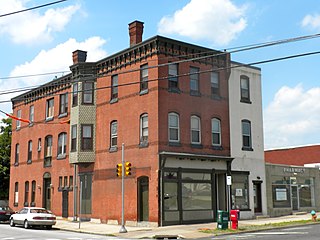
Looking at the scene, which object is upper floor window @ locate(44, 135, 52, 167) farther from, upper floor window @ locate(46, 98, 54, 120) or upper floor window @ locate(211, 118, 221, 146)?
upper floor window @ locate(211, 118, 221, 146)

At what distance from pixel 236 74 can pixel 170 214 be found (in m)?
11.4

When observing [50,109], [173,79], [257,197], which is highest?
[173,79]

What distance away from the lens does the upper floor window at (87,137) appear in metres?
34.2

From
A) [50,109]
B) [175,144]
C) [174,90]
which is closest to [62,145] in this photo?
[50,109]

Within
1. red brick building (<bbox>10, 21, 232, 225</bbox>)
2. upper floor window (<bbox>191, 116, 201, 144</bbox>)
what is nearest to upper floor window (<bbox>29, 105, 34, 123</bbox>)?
red brick building (<bbox>10, 21, 232, 225</bbox>)

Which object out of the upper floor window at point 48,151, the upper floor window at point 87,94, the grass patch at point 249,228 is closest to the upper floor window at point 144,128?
the upper floor window at point 87,94

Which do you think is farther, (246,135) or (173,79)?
(246,135)

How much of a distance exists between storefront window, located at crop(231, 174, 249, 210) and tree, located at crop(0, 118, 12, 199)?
27314 mm

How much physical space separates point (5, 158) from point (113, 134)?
2232cm

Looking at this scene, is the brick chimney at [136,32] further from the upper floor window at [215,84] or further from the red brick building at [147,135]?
the upper floor window at [215,84]

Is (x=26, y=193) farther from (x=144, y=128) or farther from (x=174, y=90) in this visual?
(x=174, y=90)

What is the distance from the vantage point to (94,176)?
33.8m

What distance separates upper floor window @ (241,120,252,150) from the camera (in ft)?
110

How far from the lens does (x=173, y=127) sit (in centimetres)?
2978
